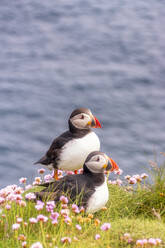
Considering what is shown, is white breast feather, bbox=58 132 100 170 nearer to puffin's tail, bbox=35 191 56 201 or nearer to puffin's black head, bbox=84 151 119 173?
puffin's black head, bbox=84 151 119 173

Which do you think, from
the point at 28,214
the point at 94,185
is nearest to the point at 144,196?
the point at 94,185

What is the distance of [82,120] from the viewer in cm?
864

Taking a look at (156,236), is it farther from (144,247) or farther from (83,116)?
(83,116)

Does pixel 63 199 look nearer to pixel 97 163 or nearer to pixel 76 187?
pixel 76 187

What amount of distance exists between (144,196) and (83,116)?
178 cm

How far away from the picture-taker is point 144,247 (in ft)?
20.8

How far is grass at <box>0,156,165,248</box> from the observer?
6.55 meters

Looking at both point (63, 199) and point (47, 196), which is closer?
point (63, 199)

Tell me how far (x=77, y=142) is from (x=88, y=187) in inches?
48.5

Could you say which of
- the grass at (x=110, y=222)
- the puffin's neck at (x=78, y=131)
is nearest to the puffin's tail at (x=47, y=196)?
the grass at (x=110, y=222)

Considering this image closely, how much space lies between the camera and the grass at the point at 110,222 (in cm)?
655

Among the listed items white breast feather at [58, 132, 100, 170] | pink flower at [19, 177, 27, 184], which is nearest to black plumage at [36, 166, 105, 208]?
white breast feather at [58, 132, 100, 170]

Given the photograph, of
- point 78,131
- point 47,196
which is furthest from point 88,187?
point 78,131

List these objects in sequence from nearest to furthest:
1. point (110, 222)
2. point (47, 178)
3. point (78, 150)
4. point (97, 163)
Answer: point (97, 163), point (110, 222), point (78, 150), point (47, 178)
